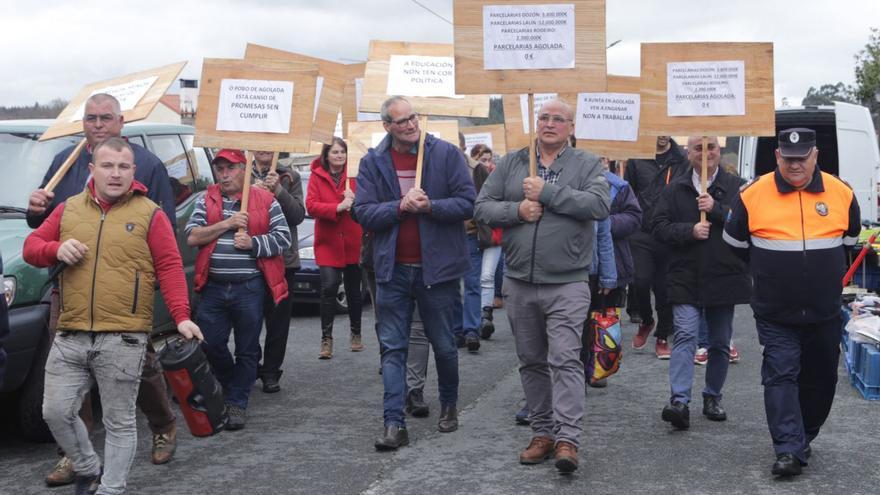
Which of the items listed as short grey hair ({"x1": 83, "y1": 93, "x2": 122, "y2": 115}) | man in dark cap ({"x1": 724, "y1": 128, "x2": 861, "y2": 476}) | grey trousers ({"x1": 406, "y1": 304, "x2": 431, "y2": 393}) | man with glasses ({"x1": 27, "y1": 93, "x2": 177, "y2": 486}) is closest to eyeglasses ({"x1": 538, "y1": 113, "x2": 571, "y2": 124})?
man in dark cap ({"x1": 724, "y1": 128, "x2": 861, "y2": 476})

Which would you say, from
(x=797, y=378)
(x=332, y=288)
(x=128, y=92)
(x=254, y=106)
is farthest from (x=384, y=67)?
(x=797, y=378)

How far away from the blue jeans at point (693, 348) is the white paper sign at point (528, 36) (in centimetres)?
182

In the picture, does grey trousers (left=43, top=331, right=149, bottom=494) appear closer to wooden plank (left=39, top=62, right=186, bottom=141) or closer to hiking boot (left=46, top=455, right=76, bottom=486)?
hiking boot (left=46, top=455, right=76, bottom=486)

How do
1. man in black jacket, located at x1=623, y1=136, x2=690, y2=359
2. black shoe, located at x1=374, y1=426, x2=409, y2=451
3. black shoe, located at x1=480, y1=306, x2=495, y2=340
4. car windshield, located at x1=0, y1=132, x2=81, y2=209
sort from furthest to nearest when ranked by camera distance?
black shoe, located at x1=480, y1=306, x2=495, y2=340, man in black jacket, located at x1=623, y1=136, x2=690, y2=359, car windshield, located at x1=0, y1=132, x2=81, y2=209, black shoe, located at x1=374, y1=426, x2=409, y2=451

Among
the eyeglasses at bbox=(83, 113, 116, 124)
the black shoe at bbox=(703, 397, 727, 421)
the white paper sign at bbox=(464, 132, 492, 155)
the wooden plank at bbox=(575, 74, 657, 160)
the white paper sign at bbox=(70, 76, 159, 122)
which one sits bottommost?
the black shoe at bbox=(703, 397, 727, 421)

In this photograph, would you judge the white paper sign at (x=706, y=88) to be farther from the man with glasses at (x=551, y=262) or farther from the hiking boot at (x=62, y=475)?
the hiking boot at (x=62, y=475)

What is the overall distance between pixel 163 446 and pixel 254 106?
2.43m

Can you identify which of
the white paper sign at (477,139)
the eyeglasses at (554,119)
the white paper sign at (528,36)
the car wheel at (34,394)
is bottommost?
the car wheel at (34,394)

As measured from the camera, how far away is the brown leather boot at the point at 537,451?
20.7ft

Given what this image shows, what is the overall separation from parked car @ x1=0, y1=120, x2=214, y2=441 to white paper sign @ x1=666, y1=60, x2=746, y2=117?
11.9 ft

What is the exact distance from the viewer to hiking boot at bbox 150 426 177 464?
6.41m

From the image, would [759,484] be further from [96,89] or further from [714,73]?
[96,89]

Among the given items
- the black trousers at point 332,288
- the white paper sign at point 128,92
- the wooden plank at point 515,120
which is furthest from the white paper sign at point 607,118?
the white paper sign at point 128,92

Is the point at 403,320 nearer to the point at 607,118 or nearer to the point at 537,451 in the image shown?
the point at 537,451
